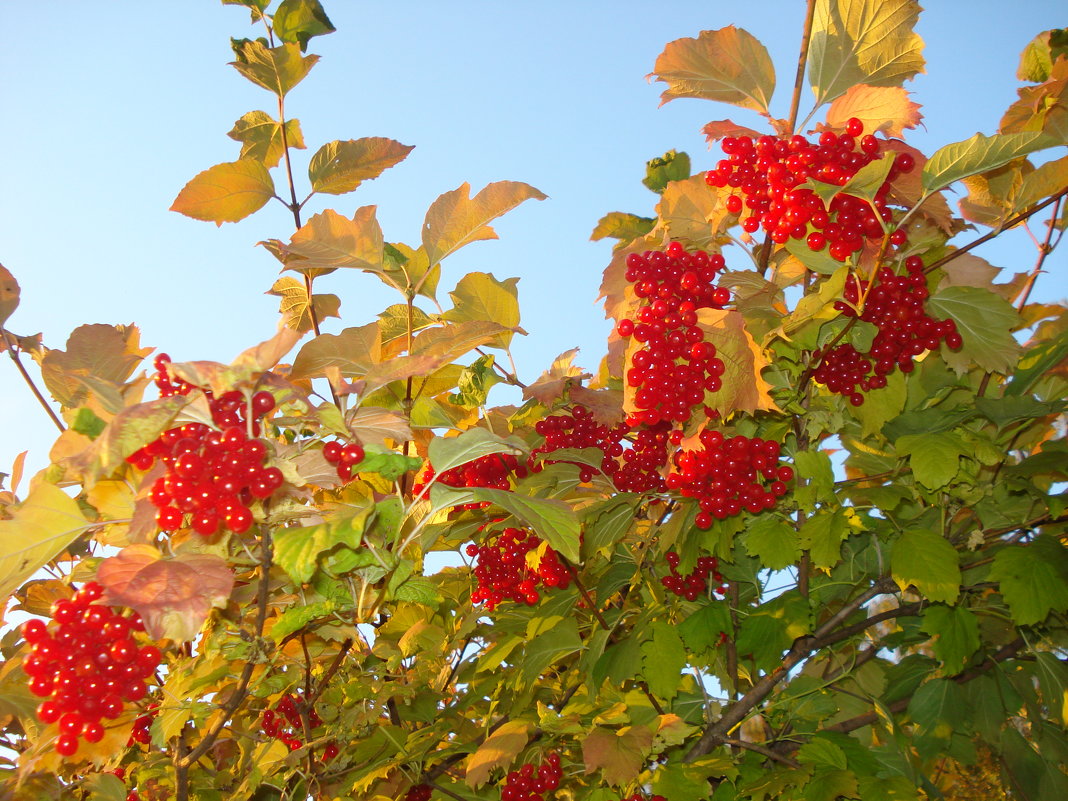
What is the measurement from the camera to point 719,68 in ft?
8.38

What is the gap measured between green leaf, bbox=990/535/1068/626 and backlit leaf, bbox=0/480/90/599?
110 inches

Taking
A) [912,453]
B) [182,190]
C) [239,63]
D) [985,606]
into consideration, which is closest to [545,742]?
[912,453]

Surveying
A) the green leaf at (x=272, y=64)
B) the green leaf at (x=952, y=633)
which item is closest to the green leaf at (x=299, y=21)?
the green leaf at (x=272, y=64)

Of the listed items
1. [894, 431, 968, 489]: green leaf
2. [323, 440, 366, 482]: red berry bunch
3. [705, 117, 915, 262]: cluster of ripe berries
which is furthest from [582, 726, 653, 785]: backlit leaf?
[705, 117, 915, 262]: cluster of ripe berries

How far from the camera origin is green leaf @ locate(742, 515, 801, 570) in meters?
2.70

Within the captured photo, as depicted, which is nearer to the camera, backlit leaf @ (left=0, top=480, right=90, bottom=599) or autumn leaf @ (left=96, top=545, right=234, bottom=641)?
autumn leaf @ (left=96, top=545, right=234, bottom=641)

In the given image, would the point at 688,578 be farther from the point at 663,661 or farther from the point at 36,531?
the point at 36,531

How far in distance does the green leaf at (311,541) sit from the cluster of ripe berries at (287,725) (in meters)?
1.50

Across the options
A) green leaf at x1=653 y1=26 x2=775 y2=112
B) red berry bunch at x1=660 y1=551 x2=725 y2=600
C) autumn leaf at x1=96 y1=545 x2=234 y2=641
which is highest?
green leaf at x1=653 y1=26 x2=775 y2=112

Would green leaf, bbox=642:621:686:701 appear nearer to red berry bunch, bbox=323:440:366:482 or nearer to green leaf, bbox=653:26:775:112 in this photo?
red berry bunch, bbox=323:440:366:482

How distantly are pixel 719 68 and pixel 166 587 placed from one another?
2.28 meters

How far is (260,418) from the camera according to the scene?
1626 millimetres

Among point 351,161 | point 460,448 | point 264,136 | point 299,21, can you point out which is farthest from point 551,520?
point 299,21

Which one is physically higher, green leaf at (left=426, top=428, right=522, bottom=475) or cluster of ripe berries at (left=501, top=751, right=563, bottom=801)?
green leaf at (left=426, top=428, right=522, bottom=475)
